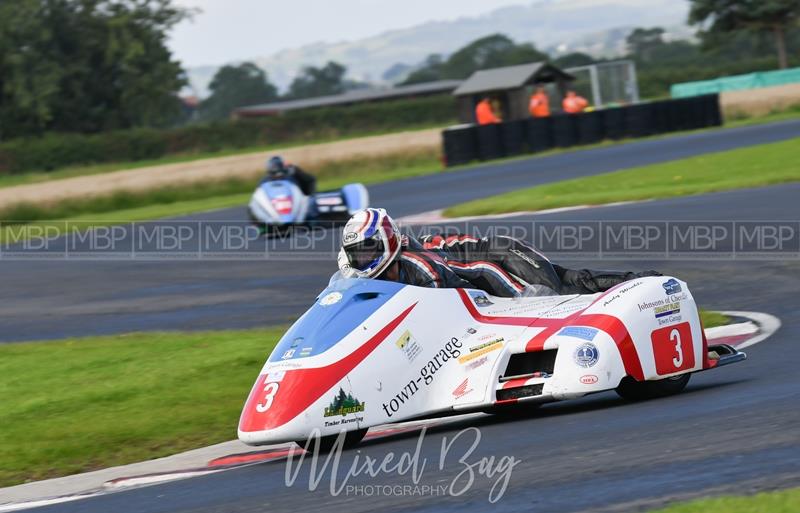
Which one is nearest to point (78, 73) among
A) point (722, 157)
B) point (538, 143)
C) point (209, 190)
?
point (209, 190)

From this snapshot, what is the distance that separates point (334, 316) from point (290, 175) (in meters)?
14.1

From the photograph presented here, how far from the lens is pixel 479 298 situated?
7836mm


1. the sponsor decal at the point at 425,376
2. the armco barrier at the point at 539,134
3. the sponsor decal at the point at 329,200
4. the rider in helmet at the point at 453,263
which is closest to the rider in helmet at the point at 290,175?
the sponsor decal at the point at 329,200

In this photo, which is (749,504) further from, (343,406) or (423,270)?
(423,270)

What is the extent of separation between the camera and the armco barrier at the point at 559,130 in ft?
110

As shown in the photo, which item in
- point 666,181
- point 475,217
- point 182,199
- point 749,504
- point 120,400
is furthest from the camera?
point 182,199

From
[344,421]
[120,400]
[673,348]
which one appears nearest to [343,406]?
[344,421]

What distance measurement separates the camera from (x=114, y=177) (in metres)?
38.9

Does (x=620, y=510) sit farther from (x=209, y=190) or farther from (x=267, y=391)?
(x=209, y=190)

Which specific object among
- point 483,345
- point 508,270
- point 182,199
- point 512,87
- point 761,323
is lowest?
point 761,323

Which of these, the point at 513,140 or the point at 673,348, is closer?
the point at 673,348

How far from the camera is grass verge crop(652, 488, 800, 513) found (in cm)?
464

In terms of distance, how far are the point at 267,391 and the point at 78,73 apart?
6019 cm

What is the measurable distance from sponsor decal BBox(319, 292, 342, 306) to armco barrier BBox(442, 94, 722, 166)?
26.1 m
